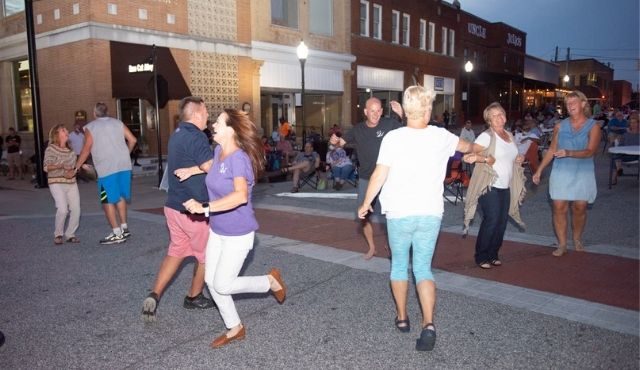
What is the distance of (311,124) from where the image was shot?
90.5 ft

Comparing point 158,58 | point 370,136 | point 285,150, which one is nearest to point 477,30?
point 285,150

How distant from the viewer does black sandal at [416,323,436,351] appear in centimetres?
389

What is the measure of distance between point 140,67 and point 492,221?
13.5 metres

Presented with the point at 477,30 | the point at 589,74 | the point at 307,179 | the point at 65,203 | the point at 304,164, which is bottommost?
the point at 307,179

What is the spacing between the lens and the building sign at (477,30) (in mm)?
42475

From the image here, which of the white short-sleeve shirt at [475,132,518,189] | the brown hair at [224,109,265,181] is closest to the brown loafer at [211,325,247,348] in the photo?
the brown hair at [224,109,265,181]

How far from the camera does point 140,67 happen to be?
1627 centimetres

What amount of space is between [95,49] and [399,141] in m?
15.1

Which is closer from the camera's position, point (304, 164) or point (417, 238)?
point (417, 238)

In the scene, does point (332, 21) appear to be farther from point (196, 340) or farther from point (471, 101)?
point (196, 340)

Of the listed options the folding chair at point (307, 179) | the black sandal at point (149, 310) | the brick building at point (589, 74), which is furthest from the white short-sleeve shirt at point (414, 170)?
the brick building at point (589, 74)

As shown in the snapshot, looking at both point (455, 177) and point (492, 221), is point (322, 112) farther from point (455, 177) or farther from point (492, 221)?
point (492, 221)

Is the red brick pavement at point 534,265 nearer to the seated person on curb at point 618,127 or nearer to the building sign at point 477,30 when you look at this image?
the seated person on curb at point 618,127

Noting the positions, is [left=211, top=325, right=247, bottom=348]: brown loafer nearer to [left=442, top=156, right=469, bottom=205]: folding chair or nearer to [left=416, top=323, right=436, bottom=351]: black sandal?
[left=416, top=323, right=436, bottom=351]: black sandal
